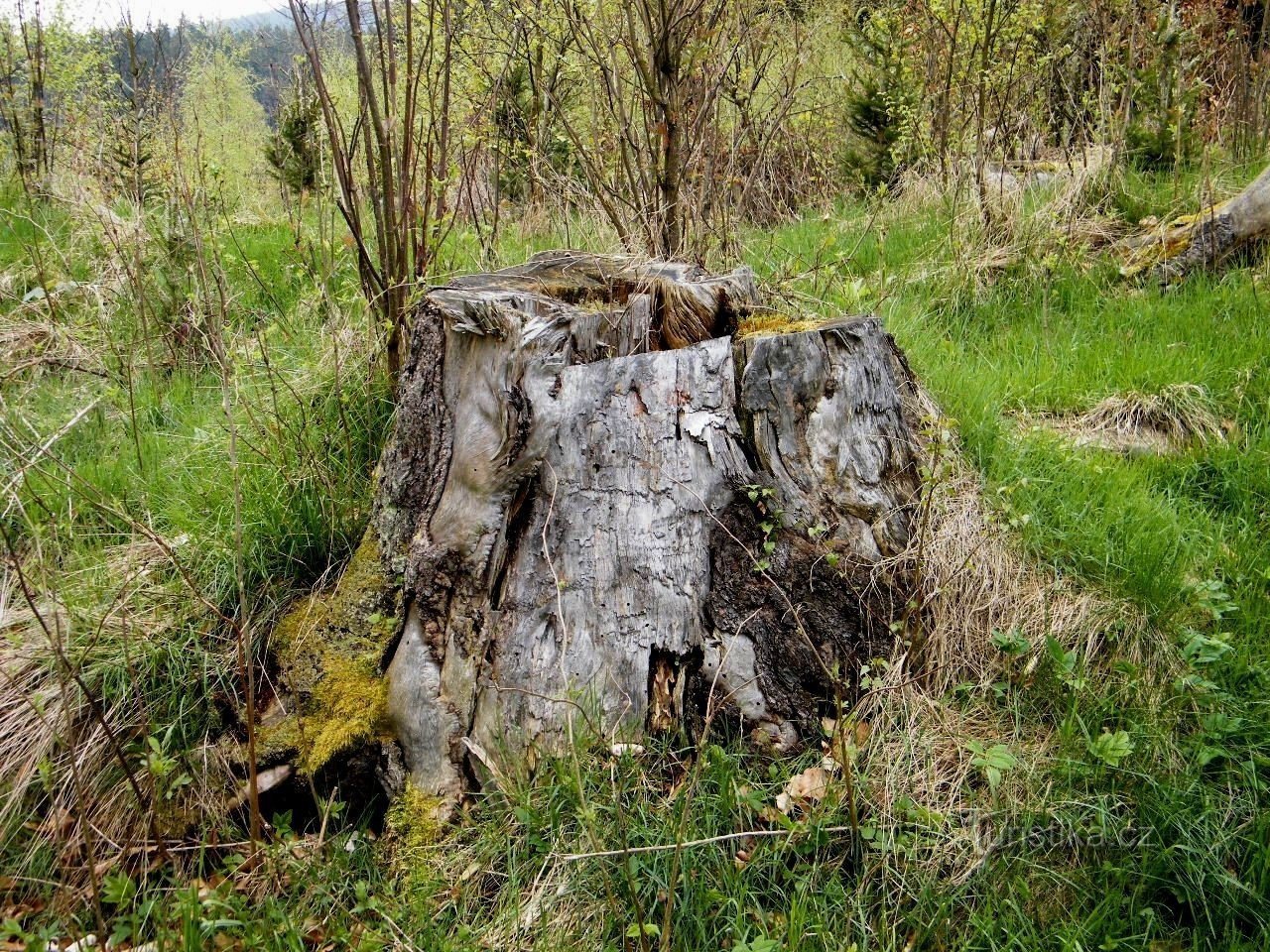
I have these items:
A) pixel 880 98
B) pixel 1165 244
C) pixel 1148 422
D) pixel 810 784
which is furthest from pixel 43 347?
pixel 880 98

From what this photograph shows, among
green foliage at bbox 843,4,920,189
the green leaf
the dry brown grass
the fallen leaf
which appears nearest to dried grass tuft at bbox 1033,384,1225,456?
the dry brown grass

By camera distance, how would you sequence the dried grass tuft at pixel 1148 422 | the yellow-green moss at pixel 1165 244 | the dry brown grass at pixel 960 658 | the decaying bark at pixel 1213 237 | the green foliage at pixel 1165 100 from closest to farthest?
the dry brown grass at pixel 960 658 → the dried grass tuft at pixel 1148 422 → the decaying bark at pixel 1213 237 → the yellow-green moss at pixel 1165 244 → the green foliage at pixel 1165 100

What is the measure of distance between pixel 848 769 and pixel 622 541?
0.85 metres

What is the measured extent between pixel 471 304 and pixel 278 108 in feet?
20.7

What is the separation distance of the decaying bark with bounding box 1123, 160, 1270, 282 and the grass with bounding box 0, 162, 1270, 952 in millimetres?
1403

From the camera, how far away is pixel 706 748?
2.19 meters

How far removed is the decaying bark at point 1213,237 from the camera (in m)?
4.43

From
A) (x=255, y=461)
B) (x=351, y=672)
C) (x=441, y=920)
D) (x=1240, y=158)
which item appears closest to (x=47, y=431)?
(x=255, y=461)

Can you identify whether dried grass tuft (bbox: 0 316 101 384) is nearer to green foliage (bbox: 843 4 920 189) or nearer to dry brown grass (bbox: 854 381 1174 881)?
dry brown grass (bbox: 854 381 1174 881)

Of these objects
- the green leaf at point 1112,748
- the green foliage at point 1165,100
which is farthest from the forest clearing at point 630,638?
the green foliage at point 1165,100

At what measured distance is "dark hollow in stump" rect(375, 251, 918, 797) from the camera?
233cm

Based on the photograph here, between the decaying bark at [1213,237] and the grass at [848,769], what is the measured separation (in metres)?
1.40

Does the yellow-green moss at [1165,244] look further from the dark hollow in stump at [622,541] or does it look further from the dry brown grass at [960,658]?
the dark hollow in stump at [622,541]

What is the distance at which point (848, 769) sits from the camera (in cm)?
198
